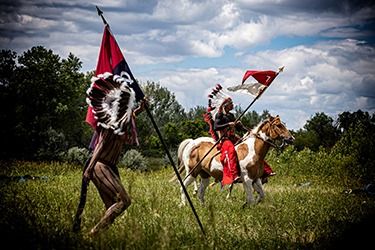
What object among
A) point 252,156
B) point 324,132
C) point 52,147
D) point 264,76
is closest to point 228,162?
point 252,156

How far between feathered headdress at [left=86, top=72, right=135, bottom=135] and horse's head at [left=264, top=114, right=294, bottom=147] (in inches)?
171

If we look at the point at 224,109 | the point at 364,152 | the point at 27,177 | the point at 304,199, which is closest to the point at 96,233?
the point at 224,109

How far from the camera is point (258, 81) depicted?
20.2 ft

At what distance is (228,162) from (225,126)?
0.93m

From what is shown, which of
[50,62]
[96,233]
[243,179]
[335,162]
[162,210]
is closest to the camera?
[96,233]

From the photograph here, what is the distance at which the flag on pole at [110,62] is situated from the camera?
4312mm

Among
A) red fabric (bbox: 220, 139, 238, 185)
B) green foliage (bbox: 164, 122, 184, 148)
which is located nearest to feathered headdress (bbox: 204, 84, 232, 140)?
red fabric (bbox: 220, 139, 238, 185)

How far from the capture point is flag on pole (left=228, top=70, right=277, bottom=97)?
607 cm

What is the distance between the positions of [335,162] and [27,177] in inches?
532

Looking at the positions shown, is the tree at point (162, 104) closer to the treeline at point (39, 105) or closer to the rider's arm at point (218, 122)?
the treeline at point (39, 105)

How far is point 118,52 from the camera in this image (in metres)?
4.44

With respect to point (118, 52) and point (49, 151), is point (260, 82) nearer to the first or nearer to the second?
point (118, 52)

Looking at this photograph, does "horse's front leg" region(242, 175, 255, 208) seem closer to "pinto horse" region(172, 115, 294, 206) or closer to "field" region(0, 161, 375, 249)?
"pinto horse" region(172, 115, 294, 206)

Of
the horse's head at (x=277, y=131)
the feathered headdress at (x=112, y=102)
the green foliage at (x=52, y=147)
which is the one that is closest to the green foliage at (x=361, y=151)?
the horse's head at (x=277, y=131)
